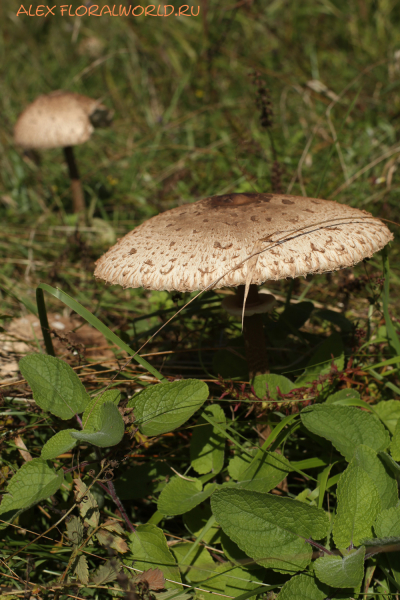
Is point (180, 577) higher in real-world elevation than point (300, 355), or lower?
lower

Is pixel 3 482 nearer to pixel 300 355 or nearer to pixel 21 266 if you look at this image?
pixel 300 355

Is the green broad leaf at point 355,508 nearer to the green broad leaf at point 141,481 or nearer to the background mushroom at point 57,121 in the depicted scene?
the green broad leaf at point 141,481

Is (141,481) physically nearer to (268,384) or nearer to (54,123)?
(268,384)

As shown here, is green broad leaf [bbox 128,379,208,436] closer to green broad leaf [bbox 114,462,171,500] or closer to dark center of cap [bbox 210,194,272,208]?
green broad leaf [bbox 114,462,171,500]

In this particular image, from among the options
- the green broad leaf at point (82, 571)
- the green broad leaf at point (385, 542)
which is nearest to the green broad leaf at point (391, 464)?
the green broad leaf at point (385, 542)

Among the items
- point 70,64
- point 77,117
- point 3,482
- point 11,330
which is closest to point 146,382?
point 3,482

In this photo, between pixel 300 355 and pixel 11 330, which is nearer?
pixel 300 355
